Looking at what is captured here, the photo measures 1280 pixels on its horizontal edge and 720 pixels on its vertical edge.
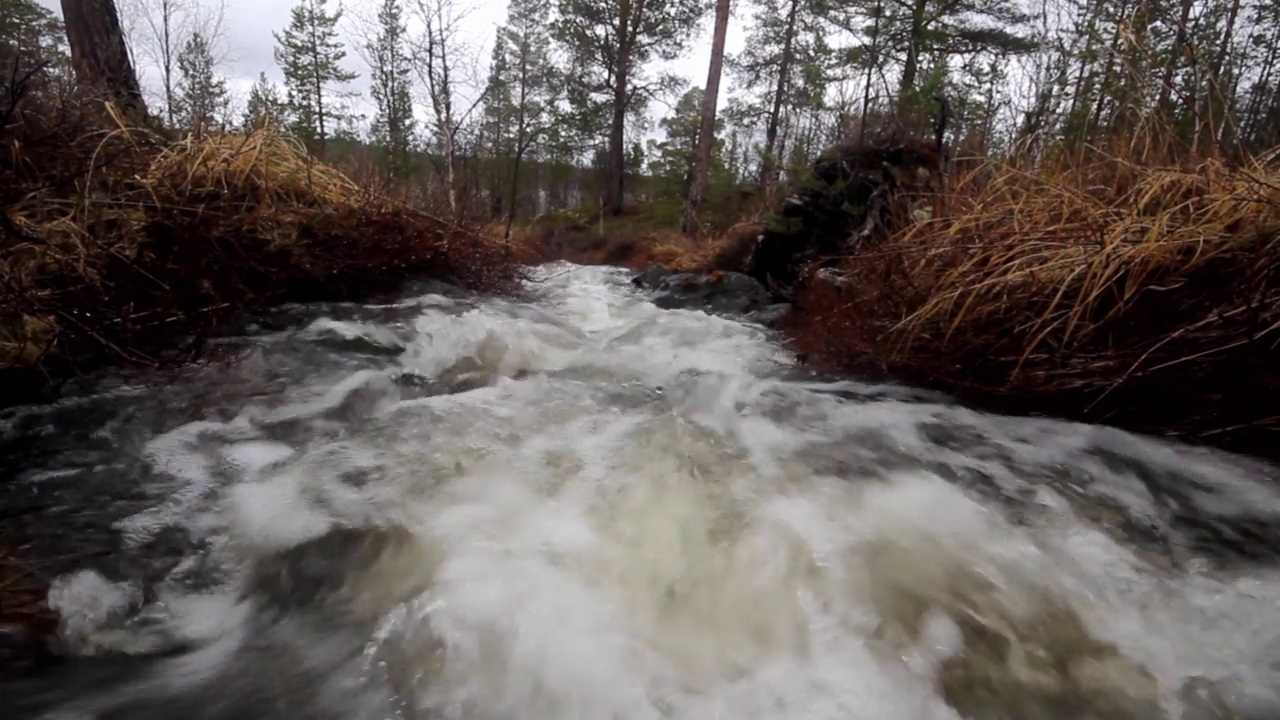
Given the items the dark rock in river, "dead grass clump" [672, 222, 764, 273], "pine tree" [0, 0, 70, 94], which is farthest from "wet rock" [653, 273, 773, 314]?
"pine tree" [0, 0, 70, 94]

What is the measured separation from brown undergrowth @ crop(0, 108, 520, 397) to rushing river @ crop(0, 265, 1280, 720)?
13.5 inches

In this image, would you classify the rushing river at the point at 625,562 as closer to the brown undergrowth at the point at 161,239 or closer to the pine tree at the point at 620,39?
the brown undergrowth at the point at 161,239

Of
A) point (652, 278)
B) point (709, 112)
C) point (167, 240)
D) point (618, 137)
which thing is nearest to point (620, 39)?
point (618, 137)

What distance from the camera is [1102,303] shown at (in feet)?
7.62

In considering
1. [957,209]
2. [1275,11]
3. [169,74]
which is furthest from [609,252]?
[1275,11]

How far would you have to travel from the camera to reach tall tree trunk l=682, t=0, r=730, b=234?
37.0ft

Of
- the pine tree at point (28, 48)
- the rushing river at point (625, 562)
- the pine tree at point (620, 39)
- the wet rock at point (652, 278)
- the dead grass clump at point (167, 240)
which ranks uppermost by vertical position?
the pine tree at point (620, 39)

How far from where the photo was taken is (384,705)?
119 centimetres

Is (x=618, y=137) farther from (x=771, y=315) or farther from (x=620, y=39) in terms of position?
(x=771, y=315)

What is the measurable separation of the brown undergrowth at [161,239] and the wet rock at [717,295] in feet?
9.36

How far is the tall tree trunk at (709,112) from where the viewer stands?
444 inches

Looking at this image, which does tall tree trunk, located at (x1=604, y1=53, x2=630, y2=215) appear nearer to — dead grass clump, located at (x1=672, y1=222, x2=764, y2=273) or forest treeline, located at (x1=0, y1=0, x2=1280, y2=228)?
forest treeline, located at (x1=0, y1=0, x2=1280, y2=228)

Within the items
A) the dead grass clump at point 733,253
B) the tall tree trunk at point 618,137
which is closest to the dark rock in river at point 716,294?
the dead grass clump at point 733,253

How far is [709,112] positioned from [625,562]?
12.0 metres
